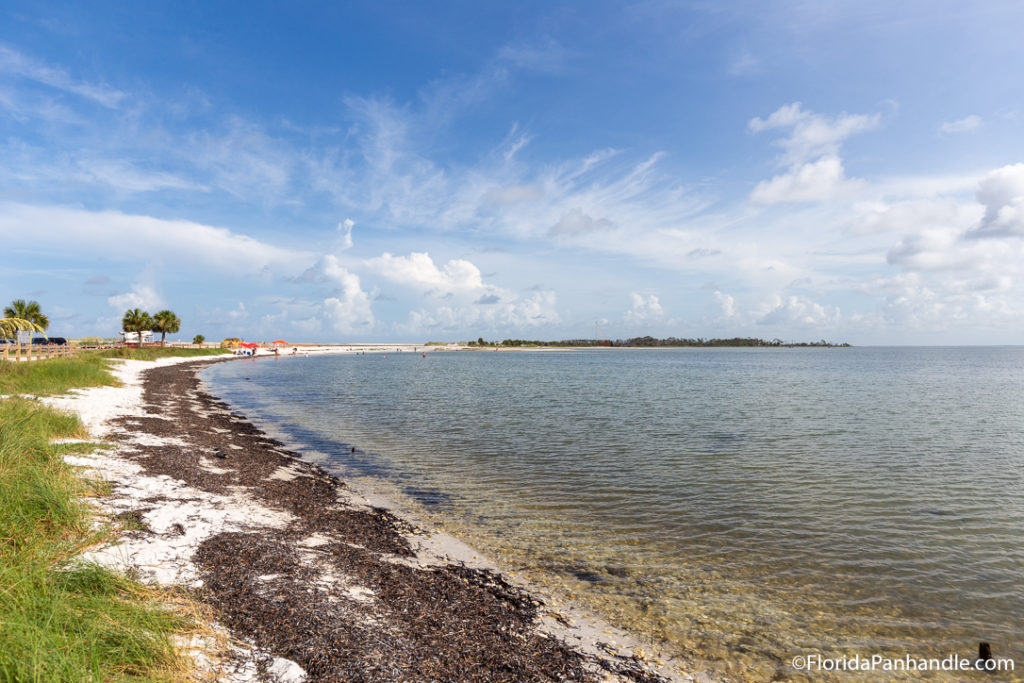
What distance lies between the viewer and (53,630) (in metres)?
5.30

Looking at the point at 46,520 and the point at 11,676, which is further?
the point at 46,520

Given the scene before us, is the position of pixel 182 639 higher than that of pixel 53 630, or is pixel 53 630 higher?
pixel 53 630

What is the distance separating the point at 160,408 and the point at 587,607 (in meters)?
30.3

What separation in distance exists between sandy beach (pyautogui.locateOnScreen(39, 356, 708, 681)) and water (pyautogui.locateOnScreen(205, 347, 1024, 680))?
1.31 m

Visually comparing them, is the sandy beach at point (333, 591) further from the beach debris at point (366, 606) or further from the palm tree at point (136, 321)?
the palm tree at point (136, 321)

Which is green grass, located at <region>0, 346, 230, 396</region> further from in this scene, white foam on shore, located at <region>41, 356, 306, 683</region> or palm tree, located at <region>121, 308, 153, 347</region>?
palm tree, located at <region>121, 308, 153, 347</region>

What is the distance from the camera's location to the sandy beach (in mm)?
6508

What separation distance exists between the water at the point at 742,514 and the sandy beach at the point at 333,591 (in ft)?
4.29

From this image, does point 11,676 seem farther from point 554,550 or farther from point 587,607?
point 554,550

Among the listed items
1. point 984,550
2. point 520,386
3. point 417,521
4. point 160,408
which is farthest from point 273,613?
point 520,386

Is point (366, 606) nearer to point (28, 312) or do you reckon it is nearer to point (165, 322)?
point (28, 312)

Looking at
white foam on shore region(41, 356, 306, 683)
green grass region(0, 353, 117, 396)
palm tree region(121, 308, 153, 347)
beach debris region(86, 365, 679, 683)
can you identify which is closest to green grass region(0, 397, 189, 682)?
white foam on shore region(41, 356, 306, 683)

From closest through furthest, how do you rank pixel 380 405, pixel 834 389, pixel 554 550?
pixel 554 550
pixel 380 405
pixel 834 389

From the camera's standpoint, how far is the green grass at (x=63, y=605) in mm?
4730
